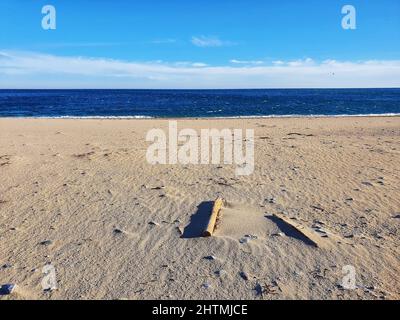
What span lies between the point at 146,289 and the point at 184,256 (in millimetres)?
882

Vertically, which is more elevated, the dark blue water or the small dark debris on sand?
the dark blue water

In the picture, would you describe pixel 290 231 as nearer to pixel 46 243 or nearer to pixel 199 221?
pixel 199 221

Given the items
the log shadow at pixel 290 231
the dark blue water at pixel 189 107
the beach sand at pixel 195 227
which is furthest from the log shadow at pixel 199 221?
the dark blue water at pixel 189 107

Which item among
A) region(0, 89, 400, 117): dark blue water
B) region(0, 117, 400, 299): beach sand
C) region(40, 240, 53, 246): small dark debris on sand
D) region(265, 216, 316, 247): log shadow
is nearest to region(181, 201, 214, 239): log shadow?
region(0, 117, 400, 299): beach sand

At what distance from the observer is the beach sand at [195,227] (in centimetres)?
445

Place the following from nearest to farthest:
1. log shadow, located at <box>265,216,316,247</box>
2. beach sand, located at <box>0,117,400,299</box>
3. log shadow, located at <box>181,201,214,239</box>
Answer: beach sand, located at <box>0,117,400,299</box>, log shadow, located at <box>265,216,316,247</box>, log shadow, located at <box>181,201,214,239</box>

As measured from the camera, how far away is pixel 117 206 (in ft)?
23.0

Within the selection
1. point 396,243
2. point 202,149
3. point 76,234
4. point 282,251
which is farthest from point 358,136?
point 76,234

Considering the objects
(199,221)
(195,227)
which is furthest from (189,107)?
(195,227)

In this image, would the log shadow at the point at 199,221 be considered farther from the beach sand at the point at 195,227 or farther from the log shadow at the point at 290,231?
the log shadow at the point at 290,231

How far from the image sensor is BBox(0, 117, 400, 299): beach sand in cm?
445

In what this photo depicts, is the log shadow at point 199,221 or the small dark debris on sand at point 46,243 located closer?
the small dark debris on sand at point 46,243

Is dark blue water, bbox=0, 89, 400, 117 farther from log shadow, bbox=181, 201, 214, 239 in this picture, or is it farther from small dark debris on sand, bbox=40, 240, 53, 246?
small dark debris on sand, bbox=40, 240, 53, 246

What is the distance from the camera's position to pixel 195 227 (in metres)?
5.98
